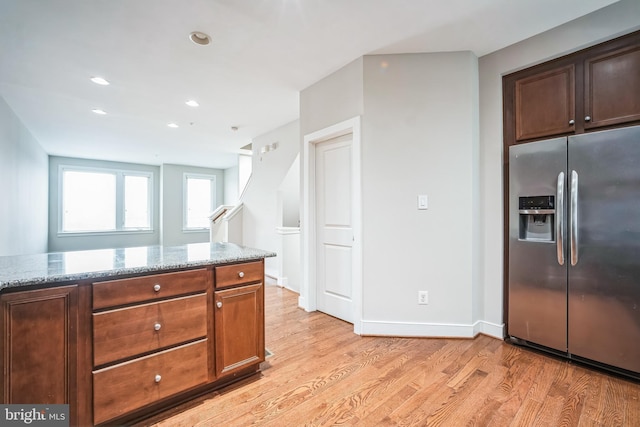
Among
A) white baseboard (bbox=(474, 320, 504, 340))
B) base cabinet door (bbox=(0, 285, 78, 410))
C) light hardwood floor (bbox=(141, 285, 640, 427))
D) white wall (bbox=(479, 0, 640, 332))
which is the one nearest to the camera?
base cabinet door (bbox=(0, 285, 78, 410))

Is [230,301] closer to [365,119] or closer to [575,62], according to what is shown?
[365,119]

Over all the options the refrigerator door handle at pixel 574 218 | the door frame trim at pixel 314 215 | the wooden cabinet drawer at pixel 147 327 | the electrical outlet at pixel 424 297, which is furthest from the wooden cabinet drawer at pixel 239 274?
the refrigerator door handle at pixel 574 218

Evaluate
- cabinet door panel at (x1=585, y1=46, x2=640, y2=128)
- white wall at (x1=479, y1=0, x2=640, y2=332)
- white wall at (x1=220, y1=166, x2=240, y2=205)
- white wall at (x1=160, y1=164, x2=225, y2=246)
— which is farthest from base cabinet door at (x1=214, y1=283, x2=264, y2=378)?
white wall at (x1=160, y1=164, x2=225, y2=246)

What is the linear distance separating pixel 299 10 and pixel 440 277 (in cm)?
246

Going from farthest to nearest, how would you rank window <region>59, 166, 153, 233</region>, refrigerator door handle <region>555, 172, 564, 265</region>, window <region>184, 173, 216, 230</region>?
1. window <region>184, 173, 216, 230</region>
2. window <region>59, 166, 153, 233</region>
3. refrigerator door handle <region>555, 172, 564, 265</region>

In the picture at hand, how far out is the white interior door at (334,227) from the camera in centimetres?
295

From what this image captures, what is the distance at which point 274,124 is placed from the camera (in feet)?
15.3

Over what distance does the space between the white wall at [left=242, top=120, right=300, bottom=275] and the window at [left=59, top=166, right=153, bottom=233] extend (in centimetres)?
481

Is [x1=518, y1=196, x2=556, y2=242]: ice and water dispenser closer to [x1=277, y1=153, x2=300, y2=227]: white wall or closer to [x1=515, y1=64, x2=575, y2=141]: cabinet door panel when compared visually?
[x1=515, y1=64, x2=575, y2=141]: cabinet door panel

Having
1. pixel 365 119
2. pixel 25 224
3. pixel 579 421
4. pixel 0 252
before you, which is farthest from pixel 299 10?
pixel 25 224

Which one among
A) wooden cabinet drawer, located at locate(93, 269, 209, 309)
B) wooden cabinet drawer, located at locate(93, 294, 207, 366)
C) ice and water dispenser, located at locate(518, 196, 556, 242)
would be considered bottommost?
wooden cabinet drawer, located at locate(93, 294, 207, 366)

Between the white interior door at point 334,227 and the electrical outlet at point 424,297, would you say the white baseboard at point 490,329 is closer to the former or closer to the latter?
the electrical outlet at point 424,297
